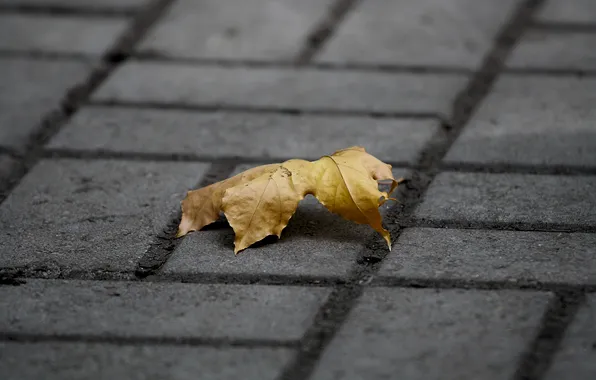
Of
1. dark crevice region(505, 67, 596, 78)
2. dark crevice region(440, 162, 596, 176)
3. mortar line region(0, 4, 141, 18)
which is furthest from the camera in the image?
mortar line region(0, 4, 141, 18)

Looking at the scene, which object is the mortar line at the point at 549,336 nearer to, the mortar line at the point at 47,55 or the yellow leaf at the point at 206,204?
the yellow leaf at the point at 206,204

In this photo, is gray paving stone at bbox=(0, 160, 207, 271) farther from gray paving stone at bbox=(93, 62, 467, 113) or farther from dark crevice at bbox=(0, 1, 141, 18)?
dark crevice at bbox=(0, 1, 141, 18)

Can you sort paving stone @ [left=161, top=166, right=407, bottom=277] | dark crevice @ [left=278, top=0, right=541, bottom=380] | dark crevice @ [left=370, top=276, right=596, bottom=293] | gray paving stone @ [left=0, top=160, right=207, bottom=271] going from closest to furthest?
dark crevice @ [left=278, top=0, right=541, bottom=380] < dark crevice @ [left=370, top=276, right=596, bottom=293] < paving stone @ [left=161, top=166, right=407, bottom=277] < gray paving stone @ [left=0, top=160, right=207, bottom=271]

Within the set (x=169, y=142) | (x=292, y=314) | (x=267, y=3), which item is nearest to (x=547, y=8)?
(x=267, y=3)

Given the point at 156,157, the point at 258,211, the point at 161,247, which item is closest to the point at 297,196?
the point at 258,211

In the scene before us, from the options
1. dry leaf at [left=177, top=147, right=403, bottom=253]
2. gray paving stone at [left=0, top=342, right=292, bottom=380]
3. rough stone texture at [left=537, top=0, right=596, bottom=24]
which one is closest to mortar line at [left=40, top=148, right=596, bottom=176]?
dry leaf at [left=177, top=147, right=403, bottom=253]

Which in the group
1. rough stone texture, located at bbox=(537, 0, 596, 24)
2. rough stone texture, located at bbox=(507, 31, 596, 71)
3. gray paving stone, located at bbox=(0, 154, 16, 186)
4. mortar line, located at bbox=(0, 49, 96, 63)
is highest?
gray paving stone, located at bbox=(0, 154, 16, 186)
